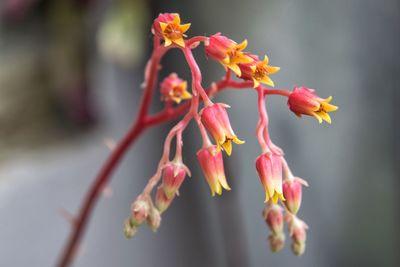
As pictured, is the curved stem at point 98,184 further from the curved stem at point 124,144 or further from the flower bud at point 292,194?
the flower bud at point 292,194

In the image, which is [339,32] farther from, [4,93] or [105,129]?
[4,93]

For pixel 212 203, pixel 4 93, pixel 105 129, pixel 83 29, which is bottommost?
pixel 212 203

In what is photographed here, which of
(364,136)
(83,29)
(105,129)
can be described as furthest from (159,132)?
(364,136)

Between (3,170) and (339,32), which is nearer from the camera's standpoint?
(339,32)

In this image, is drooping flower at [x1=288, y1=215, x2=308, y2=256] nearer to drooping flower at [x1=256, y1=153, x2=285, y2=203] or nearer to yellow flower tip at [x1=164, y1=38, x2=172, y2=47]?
drooping flower at [x1=256, y1=153, x2=285, y2=203]

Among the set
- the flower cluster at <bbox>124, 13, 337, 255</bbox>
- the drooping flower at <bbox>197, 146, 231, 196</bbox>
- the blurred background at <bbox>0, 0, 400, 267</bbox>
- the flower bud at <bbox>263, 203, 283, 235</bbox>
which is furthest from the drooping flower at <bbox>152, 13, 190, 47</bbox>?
the blurred background at <bbox>0, 0, 400, 267</bbox>

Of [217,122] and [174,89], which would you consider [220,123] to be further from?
[174,89]
